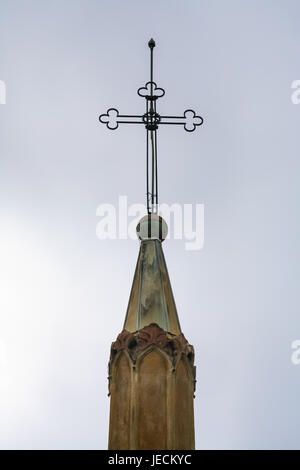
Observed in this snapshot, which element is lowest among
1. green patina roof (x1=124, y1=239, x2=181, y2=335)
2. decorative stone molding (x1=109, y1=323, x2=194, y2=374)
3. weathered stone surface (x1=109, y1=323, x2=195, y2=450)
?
weathered stone surface (x1=109, y1=323, x2=195, y2=450)

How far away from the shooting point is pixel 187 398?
992 centimetres

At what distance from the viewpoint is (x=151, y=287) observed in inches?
418

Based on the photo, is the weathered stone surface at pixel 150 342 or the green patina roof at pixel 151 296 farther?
the green patina roof at pixel 151 296

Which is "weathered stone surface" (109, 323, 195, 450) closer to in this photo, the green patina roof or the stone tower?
the stone tower

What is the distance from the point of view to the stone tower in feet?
31.1

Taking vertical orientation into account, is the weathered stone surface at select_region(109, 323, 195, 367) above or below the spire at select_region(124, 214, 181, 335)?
below

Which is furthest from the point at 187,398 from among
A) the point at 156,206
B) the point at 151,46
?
the point at 151,46

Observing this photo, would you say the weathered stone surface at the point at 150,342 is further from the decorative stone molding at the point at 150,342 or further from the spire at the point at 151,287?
the spire at the point at 151,287

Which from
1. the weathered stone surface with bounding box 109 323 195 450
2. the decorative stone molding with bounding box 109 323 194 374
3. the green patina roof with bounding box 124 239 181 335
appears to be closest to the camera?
Answer: the weathered stone surface with bounding box 109 323 195 450

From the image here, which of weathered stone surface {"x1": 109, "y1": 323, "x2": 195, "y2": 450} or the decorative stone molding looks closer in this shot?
weathered stone surface {"x1": 109, "y1": 323, "x2": 195, "y2": 450}

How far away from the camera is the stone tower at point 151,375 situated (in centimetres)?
948

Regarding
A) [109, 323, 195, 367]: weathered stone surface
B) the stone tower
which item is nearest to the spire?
the stone tower

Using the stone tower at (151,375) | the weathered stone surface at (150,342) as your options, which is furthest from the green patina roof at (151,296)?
the weathered stone surface at (150,342)

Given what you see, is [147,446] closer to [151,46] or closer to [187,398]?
[187,398]
